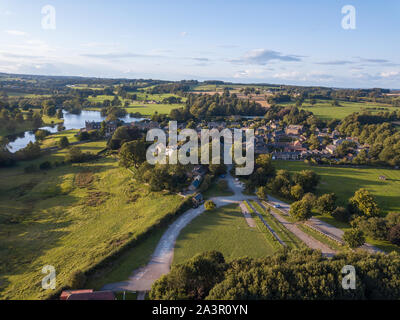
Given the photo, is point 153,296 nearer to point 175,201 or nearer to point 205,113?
point 175,201

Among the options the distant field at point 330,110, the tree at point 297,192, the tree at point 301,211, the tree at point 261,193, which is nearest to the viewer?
the tree at point 301,211

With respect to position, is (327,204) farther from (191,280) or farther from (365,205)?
(191,280)

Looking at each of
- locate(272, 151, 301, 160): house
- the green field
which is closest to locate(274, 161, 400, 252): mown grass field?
locate(272, 151, 301, 160): house

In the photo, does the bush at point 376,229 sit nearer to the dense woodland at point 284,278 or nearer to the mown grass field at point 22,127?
the dense woodland at point 284,278

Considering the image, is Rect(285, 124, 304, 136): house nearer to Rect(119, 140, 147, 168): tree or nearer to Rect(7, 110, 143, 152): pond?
Rect(119, 140, 147, 168): tree

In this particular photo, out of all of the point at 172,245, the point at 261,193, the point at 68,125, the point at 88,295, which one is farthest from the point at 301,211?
the point at 68,125

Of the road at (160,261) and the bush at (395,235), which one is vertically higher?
the bush at (395,235)

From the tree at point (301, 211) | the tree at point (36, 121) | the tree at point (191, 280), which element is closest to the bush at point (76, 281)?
the tree at point (191, 280)
